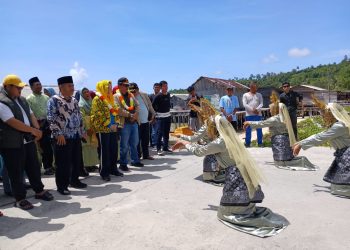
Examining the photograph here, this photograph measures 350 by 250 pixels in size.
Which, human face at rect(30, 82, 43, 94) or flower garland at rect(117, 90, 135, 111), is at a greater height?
human face at rect(30, 82, 43, 94)

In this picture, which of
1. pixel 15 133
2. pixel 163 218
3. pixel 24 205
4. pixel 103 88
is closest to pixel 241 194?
pixel 163 218

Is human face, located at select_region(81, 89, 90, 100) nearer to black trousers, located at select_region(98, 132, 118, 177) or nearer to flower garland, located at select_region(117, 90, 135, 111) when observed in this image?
flower garland, located at select_region(117, 90, 135, 111)

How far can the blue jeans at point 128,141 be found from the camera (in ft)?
23.4

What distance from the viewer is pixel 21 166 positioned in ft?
15.6

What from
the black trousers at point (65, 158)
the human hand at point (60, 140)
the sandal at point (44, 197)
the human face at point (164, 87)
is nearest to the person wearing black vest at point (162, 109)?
the human face at point (164, 87)

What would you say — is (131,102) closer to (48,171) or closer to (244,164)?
(48,171)

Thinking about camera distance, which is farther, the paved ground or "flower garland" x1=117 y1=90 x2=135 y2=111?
"flower garland" x1=117 y1=90 x2=135 y2=111

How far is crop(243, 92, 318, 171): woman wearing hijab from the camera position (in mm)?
7012

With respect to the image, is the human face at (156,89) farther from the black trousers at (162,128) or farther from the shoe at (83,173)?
the shoe at (83,173)

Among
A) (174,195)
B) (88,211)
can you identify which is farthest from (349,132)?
(88,211)

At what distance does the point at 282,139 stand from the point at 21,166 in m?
4.90

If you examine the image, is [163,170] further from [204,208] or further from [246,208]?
[246,208]

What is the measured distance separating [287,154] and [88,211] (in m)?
4.29

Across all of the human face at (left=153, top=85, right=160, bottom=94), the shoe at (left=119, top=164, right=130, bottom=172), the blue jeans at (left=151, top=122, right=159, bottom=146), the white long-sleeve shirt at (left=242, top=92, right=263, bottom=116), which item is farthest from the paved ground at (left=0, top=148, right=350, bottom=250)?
the human face at (left=153, top=85, right=160, bottom=94)
